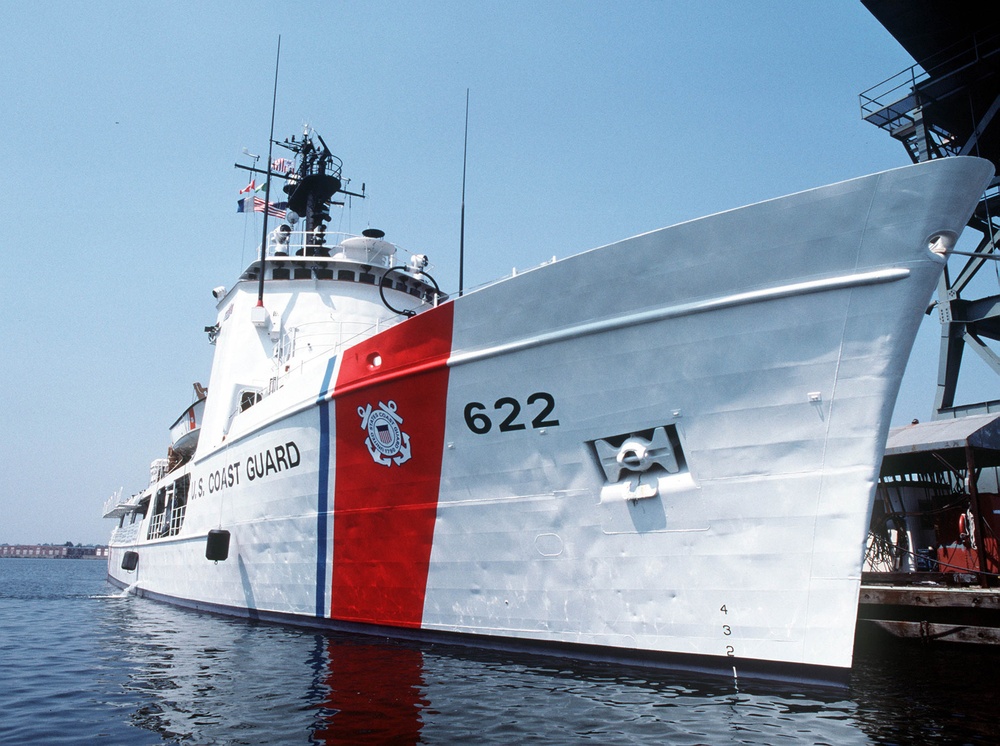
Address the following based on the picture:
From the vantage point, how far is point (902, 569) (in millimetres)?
10672

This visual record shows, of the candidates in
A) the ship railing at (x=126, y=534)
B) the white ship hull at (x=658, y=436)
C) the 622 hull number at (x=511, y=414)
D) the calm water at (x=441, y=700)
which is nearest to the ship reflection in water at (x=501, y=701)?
the calm water at (x=441, y=700)

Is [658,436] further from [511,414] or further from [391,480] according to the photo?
[391,480]

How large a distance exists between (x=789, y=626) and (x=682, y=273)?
2.88 metres

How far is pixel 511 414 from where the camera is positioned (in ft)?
21.0

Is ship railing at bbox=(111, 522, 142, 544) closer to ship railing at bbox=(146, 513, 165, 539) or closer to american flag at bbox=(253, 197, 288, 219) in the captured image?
ship railing at bbox=(146, 513, 165, 539)

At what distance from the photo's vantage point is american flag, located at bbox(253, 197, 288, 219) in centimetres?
1374

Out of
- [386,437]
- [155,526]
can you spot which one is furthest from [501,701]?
[155,526]

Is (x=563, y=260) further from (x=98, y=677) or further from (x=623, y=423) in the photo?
(x=98, y=677)

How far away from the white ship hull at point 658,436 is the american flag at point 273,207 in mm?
7378

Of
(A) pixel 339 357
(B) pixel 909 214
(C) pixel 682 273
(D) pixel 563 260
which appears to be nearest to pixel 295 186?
(A) pixel 339 357

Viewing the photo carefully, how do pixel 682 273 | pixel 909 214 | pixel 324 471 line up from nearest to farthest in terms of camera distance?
1. pixel 909 214
2. pixel 682 273
3. pixel 324 471

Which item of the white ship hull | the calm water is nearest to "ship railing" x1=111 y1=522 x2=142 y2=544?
the calm water

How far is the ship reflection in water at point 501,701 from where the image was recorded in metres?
4.33

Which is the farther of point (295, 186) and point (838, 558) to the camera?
point (295, 186)
